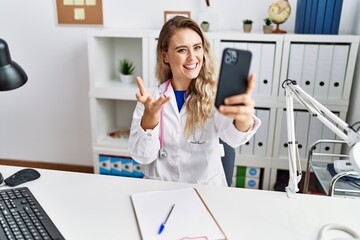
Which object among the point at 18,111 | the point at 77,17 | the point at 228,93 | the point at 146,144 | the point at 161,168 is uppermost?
the point at 77,17

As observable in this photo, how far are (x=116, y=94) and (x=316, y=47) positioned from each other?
1350 millimetres

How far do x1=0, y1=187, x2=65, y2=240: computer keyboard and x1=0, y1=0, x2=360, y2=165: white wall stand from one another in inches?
68.1

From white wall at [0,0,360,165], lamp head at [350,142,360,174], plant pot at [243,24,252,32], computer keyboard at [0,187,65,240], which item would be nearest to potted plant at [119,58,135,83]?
white wall at [0,0,360,165]

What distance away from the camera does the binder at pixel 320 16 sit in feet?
6.69

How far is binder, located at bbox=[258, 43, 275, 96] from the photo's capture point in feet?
6.94

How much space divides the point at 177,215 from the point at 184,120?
1.49 ft

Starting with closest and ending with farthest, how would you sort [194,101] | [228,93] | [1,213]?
[228,93] < [1,213] < [194,101]

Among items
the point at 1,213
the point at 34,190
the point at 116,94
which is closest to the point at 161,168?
the point at 34,190

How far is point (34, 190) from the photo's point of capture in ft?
3.93

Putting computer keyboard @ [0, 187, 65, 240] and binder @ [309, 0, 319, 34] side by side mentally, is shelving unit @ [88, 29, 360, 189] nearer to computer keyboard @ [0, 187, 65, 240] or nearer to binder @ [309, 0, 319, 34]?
binder @ [309, 0, 319, 34]

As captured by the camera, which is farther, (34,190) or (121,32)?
(121,32)

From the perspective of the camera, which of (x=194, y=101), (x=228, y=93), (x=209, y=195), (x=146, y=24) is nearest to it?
(x=228, y=93)

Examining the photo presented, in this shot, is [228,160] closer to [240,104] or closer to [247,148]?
[240,104]

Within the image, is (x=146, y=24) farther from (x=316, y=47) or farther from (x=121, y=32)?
(x=316, y=47)
